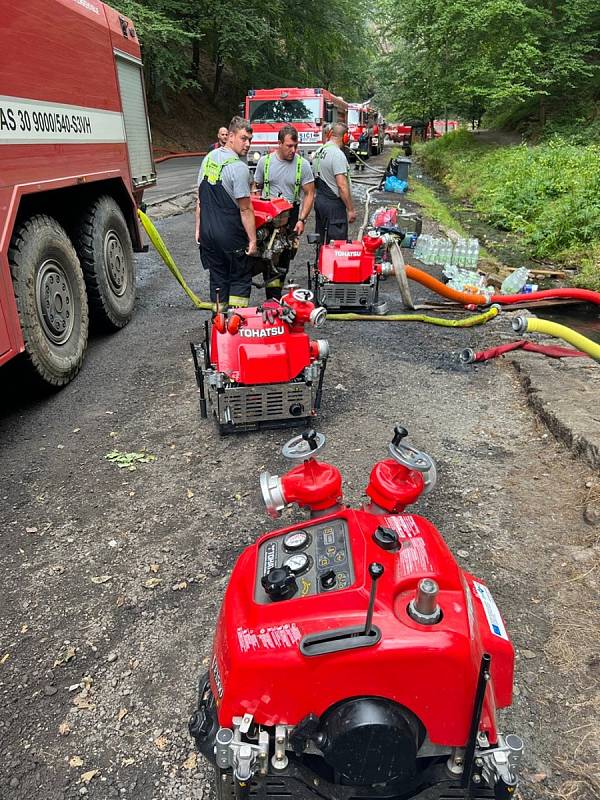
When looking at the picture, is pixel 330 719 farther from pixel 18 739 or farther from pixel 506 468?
pixel 506 468

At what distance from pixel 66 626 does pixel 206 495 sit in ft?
3.64

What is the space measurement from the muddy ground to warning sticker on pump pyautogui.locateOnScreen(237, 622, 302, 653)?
2.68 feet

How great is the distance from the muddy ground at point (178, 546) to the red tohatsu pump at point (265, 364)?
→ 0.72 feet

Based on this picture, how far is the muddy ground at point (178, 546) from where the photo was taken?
2053 mm

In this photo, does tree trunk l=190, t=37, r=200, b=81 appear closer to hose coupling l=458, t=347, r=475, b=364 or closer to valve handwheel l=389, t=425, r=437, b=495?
hose coupling l=458, t=347, r=475, b=364

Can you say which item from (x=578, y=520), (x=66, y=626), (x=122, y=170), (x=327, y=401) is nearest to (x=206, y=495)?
(x=66, y=626)

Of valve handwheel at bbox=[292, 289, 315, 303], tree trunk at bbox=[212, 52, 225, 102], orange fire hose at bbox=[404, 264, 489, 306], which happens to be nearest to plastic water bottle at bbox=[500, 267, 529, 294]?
orange fire hose at bbox=[404, 264, 489, 306]

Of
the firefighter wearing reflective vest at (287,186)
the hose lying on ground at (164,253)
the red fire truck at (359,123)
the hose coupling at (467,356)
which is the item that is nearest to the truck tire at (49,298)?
the hose lying on ground at (164,253)

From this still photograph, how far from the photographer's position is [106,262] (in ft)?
19.0

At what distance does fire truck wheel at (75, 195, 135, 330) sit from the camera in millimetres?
5457

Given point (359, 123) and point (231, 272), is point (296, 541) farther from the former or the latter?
point (359, 123)

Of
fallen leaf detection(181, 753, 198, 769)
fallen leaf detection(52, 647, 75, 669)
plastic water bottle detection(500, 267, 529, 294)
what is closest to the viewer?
fallen leaf detection(181, 753, 198, 769)

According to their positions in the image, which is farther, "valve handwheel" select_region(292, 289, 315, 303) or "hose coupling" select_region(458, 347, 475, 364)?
"hose coupling" select_region(458, 347, 475, 364)

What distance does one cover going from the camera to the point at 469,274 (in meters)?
7.49
